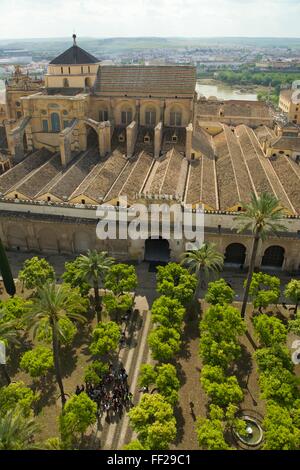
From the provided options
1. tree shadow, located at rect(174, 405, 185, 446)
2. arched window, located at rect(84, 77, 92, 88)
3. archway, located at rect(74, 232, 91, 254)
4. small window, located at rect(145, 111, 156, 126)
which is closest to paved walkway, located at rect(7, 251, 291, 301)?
archway, located at rect(74, 232, 91, 254)

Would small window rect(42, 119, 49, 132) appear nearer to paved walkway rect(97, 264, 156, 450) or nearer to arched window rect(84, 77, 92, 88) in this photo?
arched window rect(84, 77, 92, 88)

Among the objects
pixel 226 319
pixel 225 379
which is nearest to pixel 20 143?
pixel 226 319

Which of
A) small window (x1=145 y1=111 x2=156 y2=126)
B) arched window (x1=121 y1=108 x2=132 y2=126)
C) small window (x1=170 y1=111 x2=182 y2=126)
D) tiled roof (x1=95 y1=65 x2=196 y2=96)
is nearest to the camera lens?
tiled roof (x1=95 y1=65 x2=196 y2=96)

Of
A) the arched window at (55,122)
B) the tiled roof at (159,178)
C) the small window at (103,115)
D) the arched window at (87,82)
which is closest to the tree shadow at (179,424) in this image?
the tiled roof at (159,178)

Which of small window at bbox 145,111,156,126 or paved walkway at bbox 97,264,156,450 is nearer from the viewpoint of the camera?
paved walkway at bbox 97,264,156,450

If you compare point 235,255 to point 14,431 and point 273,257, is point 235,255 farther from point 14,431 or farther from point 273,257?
point 14,431
